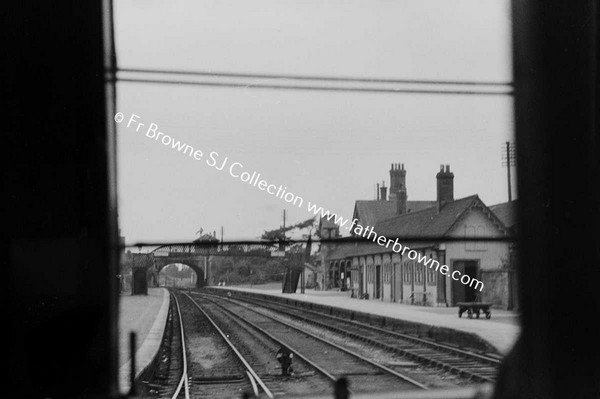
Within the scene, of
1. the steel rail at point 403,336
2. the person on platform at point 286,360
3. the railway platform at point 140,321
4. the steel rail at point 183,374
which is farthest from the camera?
the steel rail at point 403,336

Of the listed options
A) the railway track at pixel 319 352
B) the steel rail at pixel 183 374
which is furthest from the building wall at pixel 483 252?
the steel rail at pixel 183 374

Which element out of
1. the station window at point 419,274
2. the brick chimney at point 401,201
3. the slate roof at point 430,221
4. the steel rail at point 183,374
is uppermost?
the brick chimney at point 401,201

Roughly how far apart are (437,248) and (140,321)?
921mm

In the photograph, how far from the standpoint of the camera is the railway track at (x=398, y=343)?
2041 millimetres

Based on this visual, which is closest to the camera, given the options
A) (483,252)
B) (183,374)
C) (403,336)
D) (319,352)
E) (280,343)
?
(483,252)

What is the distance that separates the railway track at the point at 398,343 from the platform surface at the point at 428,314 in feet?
0.21

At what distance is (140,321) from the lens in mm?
1800

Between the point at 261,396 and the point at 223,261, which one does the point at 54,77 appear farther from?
the point at 261,396

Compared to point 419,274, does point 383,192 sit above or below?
above

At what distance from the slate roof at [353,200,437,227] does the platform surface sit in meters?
0.36

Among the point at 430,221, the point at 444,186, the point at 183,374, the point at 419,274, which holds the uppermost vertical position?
the point at 444,186

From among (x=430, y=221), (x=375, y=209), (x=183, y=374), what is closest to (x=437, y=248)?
(x=430, y=221)

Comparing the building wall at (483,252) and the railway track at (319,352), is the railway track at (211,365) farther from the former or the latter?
the building wall at (483,252)

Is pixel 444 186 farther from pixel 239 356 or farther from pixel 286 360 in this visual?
pixel 239 356
